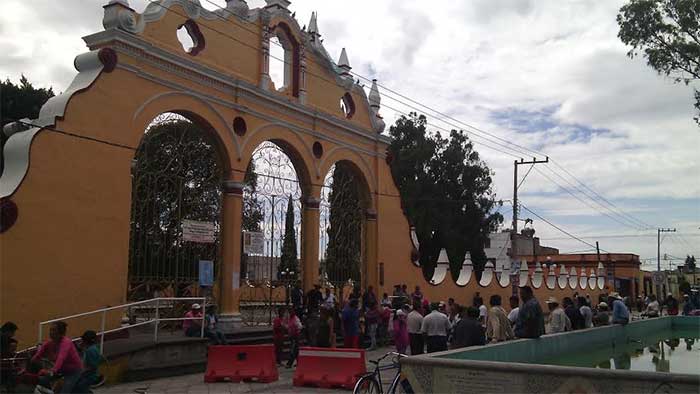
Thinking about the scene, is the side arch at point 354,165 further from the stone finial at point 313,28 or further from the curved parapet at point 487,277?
the curved parapet at point 487,277

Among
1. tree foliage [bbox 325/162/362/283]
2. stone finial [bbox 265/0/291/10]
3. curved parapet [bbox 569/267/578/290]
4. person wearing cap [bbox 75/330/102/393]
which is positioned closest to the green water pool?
person wearing cap [bbox 75/330/102/393]

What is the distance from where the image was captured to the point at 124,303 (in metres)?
12.9

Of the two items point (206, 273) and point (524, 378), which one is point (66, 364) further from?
point (206, 273)

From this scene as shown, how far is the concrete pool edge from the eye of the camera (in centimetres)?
602

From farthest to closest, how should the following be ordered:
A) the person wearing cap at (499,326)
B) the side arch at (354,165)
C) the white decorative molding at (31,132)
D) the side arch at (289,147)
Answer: the side arch at (354,165) < the side arch at (289,147) < the white decorative molding at (31,132) < the person wearing cap at (499,326)

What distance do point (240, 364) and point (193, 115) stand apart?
6218 millimetres

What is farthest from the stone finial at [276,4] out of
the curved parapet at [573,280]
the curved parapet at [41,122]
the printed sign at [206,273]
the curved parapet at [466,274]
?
the curved parapet at [573,280]

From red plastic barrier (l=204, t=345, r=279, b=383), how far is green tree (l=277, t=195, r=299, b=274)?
19.5 feet

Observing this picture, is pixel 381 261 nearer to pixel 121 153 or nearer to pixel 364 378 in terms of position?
pixel 121 153

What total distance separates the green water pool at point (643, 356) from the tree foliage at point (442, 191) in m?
19.0

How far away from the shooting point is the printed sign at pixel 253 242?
643 inches

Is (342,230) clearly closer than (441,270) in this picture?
Yes

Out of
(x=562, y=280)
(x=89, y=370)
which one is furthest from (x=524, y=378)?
(x=562, y=280)

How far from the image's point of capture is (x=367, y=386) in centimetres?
830
